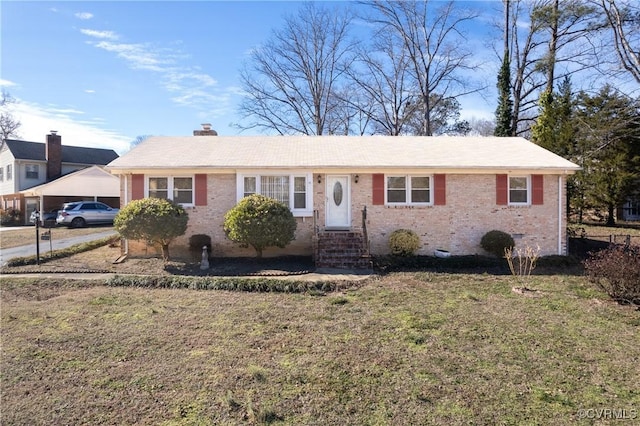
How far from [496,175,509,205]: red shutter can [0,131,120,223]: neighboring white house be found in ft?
84.6

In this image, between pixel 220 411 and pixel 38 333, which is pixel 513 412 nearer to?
pixel 220 411

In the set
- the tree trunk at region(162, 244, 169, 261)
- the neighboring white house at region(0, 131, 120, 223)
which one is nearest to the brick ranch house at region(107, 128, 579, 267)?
the tree trunk at region(162, 244, 169, 261)

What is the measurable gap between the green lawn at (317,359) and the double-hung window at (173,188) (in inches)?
199

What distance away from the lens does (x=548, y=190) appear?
42.3 ft

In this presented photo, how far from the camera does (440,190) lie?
1278 centimetres

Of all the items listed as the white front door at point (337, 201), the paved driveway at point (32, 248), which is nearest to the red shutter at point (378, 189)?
the white front door at point (337, 201)

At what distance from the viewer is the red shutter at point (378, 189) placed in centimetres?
1279

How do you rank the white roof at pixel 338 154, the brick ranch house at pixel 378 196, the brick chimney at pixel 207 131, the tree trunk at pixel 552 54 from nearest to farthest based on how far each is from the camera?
the white roof at pixel 338 154
the brick ranch house at pixel 378 196
the brick chimney at pixel 207 131
the tree trunk at pixel 552 54

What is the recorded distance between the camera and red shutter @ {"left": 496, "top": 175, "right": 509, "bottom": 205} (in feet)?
42.0

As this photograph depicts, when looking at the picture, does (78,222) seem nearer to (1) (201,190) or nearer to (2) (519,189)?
(1) (201,190)

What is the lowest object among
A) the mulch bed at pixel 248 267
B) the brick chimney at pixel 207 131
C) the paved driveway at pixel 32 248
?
the mulch bed at pixel 248 267

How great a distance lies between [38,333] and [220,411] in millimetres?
4122

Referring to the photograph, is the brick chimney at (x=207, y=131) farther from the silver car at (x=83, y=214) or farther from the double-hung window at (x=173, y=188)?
the silver car at (x=83, y=214)

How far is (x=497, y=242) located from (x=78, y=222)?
2310 centimetres
